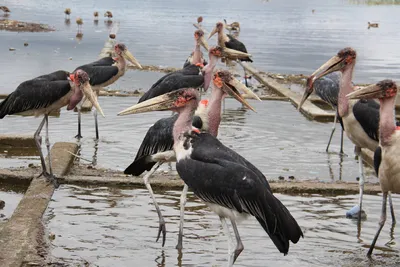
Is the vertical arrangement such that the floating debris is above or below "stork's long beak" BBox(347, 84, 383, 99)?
below

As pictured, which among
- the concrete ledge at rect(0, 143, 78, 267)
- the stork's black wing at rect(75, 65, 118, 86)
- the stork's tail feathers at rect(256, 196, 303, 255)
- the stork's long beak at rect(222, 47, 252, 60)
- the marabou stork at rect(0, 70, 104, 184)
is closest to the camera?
the stork's tail feathers at rect(256, 196, 303, 255)

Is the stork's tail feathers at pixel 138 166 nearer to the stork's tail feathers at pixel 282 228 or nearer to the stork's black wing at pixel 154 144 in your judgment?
the stork's black wing at pixel 154 144

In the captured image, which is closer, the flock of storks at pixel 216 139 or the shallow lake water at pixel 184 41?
the flock of storks at pixel 216 139

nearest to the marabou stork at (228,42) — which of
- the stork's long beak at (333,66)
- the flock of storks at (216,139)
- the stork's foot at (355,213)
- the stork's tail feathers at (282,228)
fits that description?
the flock of storks at (216,139)

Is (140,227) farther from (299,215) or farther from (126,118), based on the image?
(126,118)

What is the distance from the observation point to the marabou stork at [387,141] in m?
6.26

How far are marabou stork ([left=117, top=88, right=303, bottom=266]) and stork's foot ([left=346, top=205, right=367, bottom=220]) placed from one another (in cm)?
188

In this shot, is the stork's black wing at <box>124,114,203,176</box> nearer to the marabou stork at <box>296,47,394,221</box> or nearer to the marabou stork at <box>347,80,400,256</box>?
the marabou stork at <box>347,80,400,256</box>

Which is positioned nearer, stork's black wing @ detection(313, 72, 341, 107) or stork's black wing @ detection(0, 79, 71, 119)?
stork's black wing @ detection(0, 79, 71, 119)

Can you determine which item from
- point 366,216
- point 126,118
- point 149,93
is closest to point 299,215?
point 366,216

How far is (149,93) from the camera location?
10016 millimetres

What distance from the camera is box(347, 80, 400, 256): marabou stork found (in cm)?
626

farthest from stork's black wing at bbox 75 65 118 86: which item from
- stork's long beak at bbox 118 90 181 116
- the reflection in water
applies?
stork's long beak at bbox 118 90 181 116

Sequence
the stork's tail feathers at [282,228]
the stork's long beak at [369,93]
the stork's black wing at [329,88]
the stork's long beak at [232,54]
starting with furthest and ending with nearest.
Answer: the stork's black wing at [329,88] → the stork's long beak at [232,54] → the stork's long beak at [369,93] → the stork's tail feathers at [282,228]
